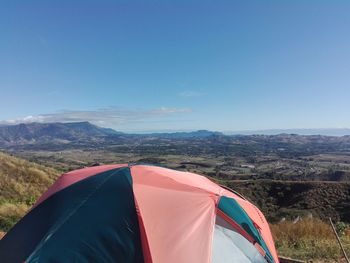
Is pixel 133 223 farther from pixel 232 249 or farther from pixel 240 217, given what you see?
pixel 240 217

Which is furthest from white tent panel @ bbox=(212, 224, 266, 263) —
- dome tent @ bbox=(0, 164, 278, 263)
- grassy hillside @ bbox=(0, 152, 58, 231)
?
grassy hillside @ bbox=(0, 152, 58, 231)

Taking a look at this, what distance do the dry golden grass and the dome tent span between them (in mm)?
3064

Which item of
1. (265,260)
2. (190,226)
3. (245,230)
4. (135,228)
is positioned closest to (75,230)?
(135,228)

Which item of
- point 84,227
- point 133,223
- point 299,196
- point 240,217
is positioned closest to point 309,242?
point 240,217

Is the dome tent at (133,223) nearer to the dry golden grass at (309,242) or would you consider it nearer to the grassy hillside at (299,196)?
the dry golden grass at (309,242)

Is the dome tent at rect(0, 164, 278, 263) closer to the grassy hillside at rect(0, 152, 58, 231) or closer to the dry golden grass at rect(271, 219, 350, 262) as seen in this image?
the dry golden grass at rect(271, 219, 350, 262)

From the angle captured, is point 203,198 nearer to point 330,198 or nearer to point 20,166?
point 20,166

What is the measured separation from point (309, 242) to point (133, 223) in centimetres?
710

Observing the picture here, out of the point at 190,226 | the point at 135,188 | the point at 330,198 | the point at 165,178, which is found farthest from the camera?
the point at 330,198

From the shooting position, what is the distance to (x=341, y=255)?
8.89 m

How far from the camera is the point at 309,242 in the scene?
34.0 feet

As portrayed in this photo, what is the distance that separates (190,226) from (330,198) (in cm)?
4906

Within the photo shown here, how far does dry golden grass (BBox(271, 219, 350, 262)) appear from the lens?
9.05m

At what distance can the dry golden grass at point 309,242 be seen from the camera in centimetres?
905
